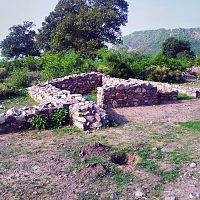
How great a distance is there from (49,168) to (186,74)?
600 inches

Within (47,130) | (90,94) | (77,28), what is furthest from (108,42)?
(47,130)

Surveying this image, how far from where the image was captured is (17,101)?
12258 millimetres

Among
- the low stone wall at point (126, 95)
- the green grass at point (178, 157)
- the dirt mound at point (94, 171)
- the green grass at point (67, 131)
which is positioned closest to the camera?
the dirt mound at point (94, 171)

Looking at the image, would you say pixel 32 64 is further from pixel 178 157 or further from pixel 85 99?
pixel 178 157

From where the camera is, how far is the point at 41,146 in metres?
6.92

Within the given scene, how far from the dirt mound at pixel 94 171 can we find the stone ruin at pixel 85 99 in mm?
2289

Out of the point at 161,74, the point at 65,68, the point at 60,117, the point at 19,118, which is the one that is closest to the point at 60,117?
the point at 60,117

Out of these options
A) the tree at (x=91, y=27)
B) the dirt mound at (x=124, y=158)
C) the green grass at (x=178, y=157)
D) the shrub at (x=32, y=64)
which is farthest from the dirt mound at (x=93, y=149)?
the tree at (x=91, y=27)

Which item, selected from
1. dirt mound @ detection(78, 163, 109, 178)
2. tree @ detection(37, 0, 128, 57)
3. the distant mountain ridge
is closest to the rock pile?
dirt mound @ detection(78, 163, 109, 178)

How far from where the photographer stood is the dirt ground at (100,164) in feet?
16.4

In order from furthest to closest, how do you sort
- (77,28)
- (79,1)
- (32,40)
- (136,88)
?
(32,40) → (79,1) → (77,28) → (136,88)

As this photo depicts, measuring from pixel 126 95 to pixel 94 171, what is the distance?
538 centimetres

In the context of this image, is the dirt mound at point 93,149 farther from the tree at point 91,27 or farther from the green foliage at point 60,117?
the tree at point 91,27

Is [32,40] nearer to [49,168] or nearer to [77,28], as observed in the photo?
[77,28]
